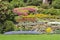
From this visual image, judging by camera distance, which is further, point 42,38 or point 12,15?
point 12,15

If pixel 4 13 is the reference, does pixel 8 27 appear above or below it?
below

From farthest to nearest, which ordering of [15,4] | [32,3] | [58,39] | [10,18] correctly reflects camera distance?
[32,3] → [15,4] → [10,18] → [58,39]

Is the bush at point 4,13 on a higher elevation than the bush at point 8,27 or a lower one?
higher

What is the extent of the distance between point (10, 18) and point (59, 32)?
8.77ft

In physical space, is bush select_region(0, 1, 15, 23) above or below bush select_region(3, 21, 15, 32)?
above

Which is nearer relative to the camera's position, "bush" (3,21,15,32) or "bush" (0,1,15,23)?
"bush" (3,21,15,32)

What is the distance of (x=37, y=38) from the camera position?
1084cm

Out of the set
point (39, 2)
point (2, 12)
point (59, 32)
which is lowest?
point (39, 2)

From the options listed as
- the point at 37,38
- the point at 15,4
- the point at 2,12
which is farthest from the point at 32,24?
the point at 15,4

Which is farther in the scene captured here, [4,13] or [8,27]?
[4,13]

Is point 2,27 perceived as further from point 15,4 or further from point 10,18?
point 15,4

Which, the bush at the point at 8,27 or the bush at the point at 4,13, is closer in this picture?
the bush at the point at 8,27

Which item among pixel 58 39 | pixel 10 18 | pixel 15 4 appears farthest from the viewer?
pixel 15 4

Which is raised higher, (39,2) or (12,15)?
(12,15)
